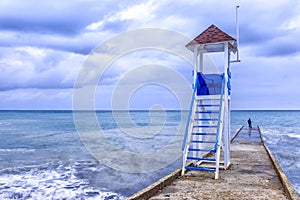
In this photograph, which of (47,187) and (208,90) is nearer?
(208,90)

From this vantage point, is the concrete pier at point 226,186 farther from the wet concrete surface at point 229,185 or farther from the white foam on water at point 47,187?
the white foam on water at point 47,187

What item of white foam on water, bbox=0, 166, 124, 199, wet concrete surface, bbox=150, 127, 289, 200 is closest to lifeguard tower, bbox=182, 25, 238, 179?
wet concrete surface, bbox=150, 127, 289, 200

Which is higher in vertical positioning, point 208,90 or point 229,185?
point 208,90

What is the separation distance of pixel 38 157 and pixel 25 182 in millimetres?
7291

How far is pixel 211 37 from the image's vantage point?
8.91 m

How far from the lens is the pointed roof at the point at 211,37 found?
874cm

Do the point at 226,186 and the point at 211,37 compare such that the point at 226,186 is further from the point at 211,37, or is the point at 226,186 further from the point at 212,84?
the point at 211,37

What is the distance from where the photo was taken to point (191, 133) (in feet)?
27.5

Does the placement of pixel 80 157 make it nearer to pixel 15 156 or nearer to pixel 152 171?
pixel 15 156

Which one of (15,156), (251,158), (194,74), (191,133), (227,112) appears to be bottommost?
(15,156)

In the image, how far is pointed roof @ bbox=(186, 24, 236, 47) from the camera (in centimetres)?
874

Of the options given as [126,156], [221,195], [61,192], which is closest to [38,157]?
[126,156]

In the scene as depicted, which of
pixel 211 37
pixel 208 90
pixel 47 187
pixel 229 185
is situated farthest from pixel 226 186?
pixel 47 187

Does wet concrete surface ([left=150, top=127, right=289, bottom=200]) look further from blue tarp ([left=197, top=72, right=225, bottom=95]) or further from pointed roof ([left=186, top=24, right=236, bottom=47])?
pointed roof ([left=186, top=24, right=236, bottom=47])
